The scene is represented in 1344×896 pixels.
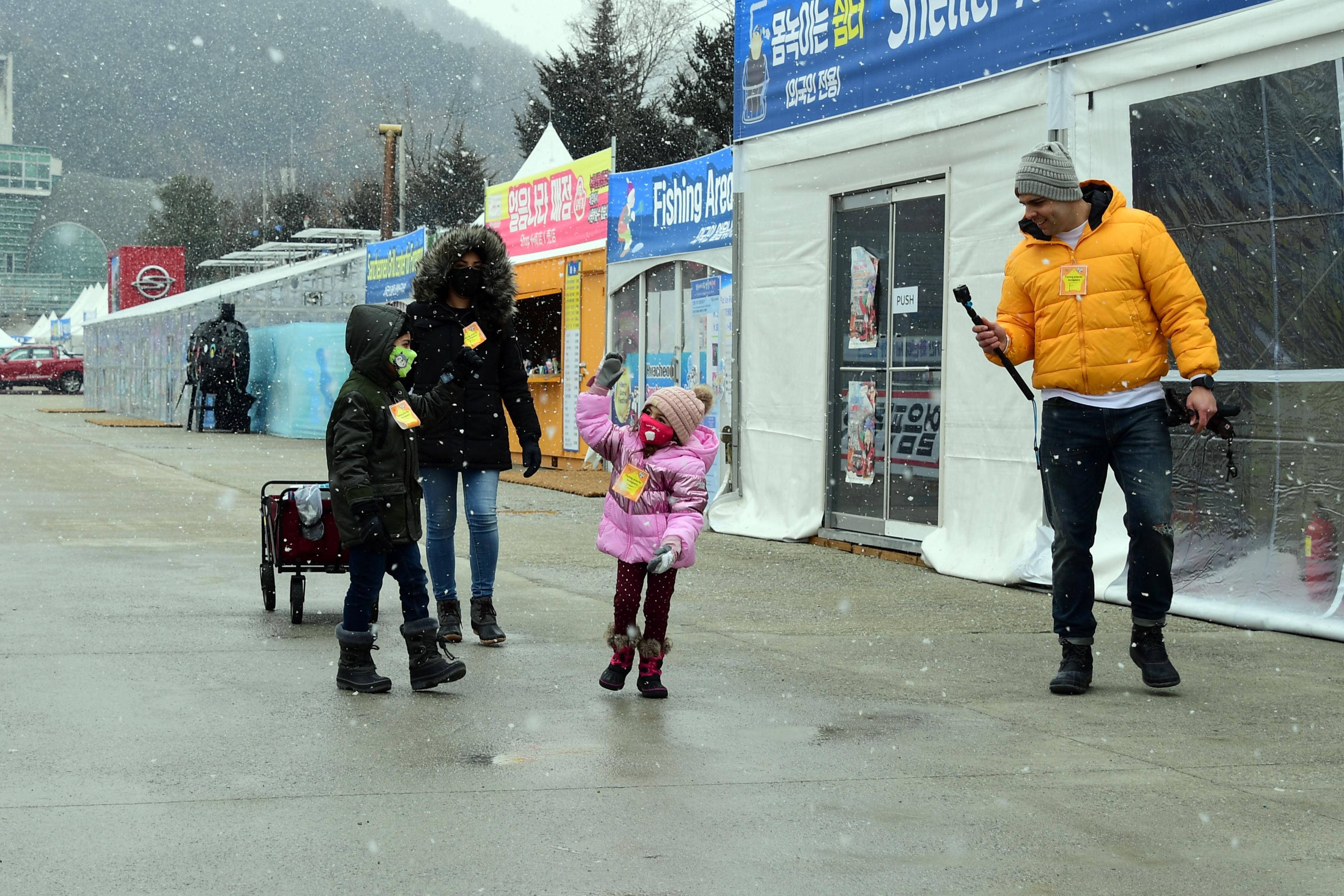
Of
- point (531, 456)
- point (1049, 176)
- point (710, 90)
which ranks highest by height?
point (710, 90)

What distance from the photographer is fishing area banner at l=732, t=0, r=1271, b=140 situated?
851 cm

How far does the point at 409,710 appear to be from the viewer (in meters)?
5.65

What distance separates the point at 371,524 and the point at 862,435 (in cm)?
560

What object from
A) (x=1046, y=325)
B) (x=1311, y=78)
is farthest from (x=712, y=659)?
(x=1311, y=78)

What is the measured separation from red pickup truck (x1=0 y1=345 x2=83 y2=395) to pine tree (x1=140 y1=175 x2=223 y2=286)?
44.6 metres

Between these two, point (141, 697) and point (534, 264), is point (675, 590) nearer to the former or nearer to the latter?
point (141, 697)

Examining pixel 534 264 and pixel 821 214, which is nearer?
→ pixel 821 214

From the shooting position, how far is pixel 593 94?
56.0 m

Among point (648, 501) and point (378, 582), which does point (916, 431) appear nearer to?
point (648, 501)

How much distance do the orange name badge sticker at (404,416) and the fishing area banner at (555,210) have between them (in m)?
10.8

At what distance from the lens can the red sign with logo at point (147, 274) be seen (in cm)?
5091

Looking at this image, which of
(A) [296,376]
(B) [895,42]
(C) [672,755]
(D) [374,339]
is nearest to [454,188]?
(A) [296,376]

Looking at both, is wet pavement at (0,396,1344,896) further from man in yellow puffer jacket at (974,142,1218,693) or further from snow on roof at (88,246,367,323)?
snow on roof at (88,246,367,323)

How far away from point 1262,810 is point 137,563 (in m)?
7.18
